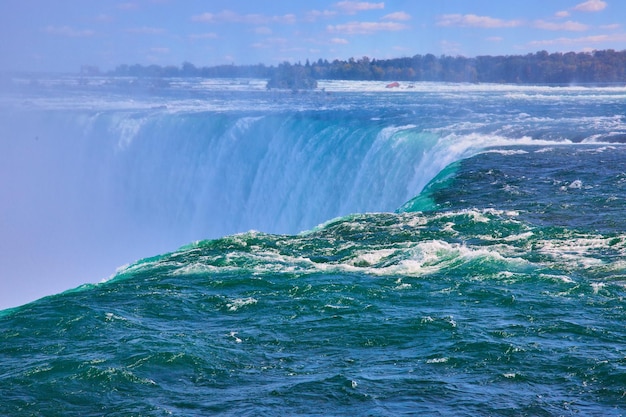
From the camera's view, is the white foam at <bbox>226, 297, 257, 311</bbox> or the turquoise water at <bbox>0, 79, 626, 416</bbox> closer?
the turquoise water at <bbox>0, 79, 626, 416</bbox>

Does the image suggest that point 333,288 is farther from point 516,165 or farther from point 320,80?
point 320,80

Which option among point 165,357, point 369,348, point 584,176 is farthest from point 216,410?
point 584,176

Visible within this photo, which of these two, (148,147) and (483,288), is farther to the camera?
(148,147)

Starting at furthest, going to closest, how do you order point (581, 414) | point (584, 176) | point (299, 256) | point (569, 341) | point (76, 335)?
1. point (584, 176)
2. point (299, 256)
3. point (76, 335)
4. point (569, 341)
5. point (581, 414)

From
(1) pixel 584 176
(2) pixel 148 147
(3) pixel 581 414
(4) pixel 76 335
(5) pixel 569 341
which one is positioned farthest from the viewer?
(2) pixel 148 147

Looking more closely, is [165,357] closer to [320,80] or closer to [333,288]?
[333,288]

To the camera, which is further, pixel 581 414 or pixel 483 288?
pixel 483 288

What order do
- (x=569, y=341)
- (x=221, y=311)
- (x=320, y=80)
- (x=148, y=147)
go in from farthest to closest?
(x=320, y=80)
(x=148, y=147)
(x=221, y=311)
(x=569, y=341)

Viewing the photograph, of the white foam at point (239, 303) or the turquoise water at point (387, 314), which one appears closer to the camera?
the turquoise water at point (387, 314)

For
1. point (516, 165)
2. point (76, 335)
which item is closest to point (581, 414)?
point (76, 335)
